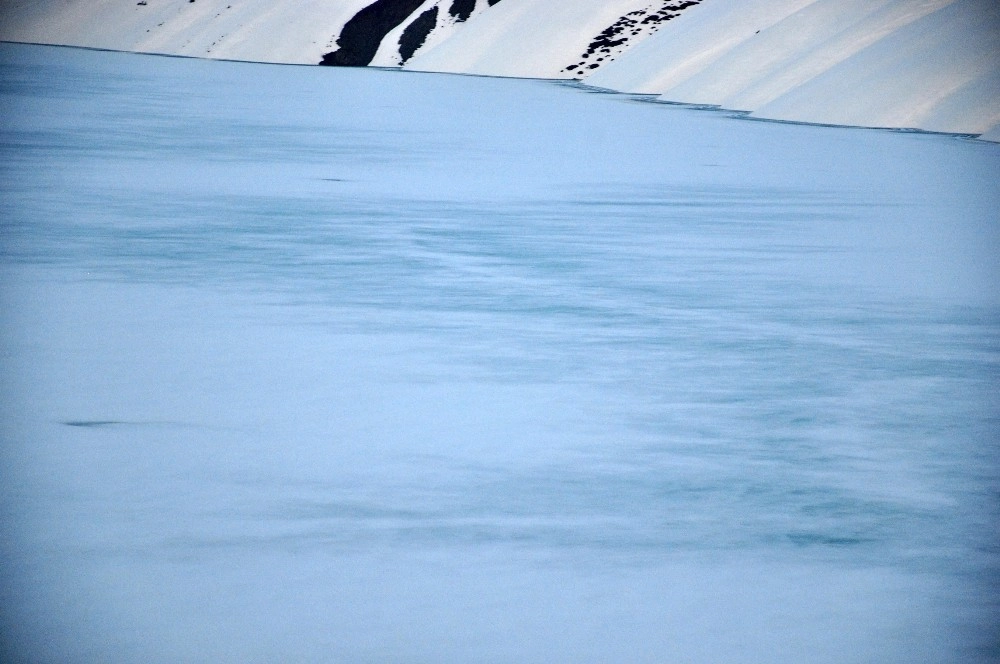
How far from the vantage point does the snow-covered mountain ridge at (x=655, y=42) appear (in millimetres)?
15266

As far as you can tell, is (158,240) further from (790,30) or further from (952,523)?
(790,30)

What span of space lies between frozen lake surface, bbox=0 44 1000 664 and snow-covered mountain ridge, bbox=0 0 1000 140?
6700 millimetres

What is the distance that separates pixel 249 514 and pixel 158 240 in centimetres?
407

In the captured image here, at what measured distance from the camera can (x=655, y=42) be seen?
82.7 feet

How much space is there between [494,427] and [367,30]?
38516mm

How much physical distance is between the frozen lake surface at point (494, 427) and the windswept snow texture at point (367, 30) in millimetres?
31362

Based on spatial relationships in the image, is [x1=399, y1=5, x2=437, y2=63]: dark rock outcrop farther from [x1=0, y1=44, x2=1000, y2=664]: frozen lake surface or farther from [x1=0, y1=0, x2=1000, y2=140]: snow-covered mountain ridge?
[x1=0, y1=44, x2=1000, y2=664]: frozen lake surface

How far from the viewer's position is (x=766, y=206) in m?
8.98

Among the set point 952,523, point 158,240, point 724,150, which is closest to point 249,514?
point 952,523

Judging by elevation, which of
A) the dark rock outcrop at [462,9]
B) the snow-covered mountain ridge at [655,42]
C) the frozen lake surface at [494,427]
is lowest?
the frozen lake surface at [494,427]

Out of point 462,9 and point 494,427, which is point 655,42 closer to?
point 462,9

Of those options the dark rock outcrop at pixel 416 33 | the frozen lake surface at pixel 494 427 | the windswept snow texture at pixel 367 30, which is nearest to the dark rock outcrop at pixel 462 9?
the dark rock outcrop at pixel 416 33

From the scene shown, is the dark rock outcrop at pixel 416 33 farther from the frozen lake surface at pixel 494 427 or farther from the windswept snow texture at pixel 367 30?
the frozen lake surface at pixel 494 427

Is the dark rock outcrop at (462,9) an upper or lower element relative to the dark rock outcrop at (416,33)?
upper
